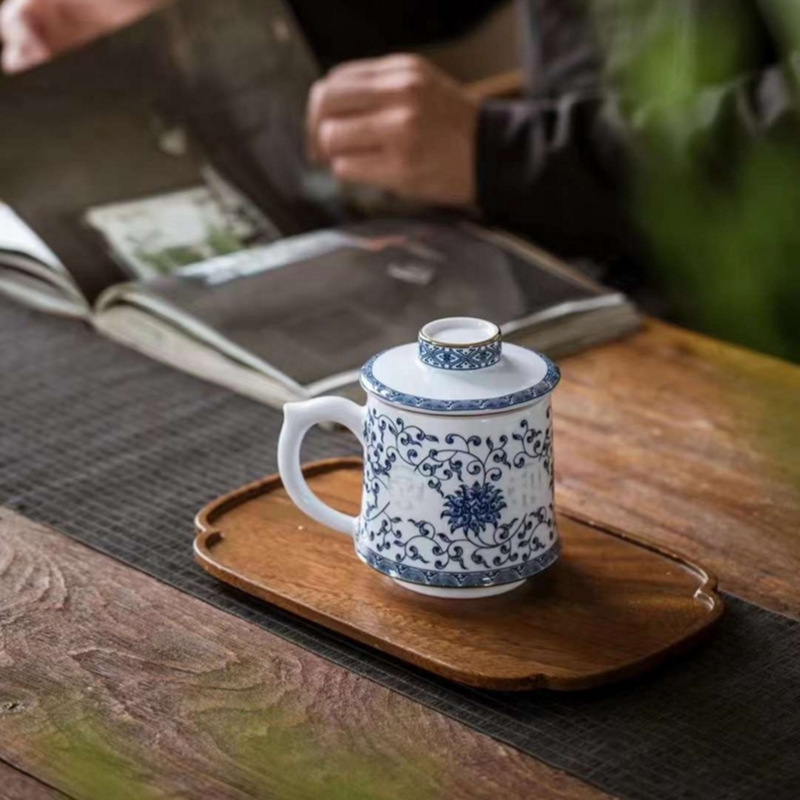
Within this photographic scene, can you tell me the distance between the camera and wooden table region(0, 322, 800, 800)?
0.50 metres

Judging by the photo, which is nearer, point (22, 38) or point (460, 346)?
point (460, 346)

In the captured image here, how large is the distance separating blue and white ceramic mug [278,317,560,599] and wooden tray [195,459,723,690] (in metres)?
0.02

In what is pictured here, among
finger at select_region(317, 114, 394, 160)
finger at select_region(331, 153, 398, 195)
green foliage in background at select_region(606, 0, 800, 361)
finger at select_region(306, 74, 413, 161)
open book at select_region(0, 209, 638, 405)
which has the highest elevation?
green foliage in background at select_region(606, 0, 800, 361)

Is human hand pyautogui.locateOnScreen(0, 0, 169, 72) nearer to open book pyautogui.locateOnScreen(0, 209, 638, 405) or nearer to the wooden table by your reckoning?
open book pyautogui.locateOnScreen(0, 209, 638, 405)

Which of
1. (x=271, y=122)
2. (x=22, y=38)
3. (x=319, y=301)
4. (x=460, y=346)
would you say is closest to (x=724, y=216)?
(x=460, y=346)

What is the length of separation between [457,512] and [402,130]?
676mm

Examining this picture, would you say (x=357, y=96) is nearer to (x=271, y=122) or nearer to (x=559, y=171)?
(x=271, y=122)

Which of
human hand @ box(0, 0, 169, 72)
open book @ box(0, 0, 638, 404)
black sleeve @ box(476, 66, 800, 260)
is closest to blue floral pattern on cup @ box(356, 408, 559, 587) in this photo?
open book @ box(0, 0, 638, 404)

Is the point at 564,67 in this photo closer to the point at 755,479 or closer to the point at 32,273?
the point at 32,273

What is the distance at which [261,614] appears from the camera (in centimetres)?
63

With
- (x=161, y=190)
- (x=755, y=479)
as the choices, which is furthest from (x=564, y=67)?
(x=755, y=479)

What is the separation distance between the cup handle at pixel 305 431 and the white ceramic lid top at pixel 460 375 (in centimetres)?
3

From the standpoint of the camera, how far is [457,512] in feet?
1.95

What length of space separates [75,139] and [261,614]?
0.67m
